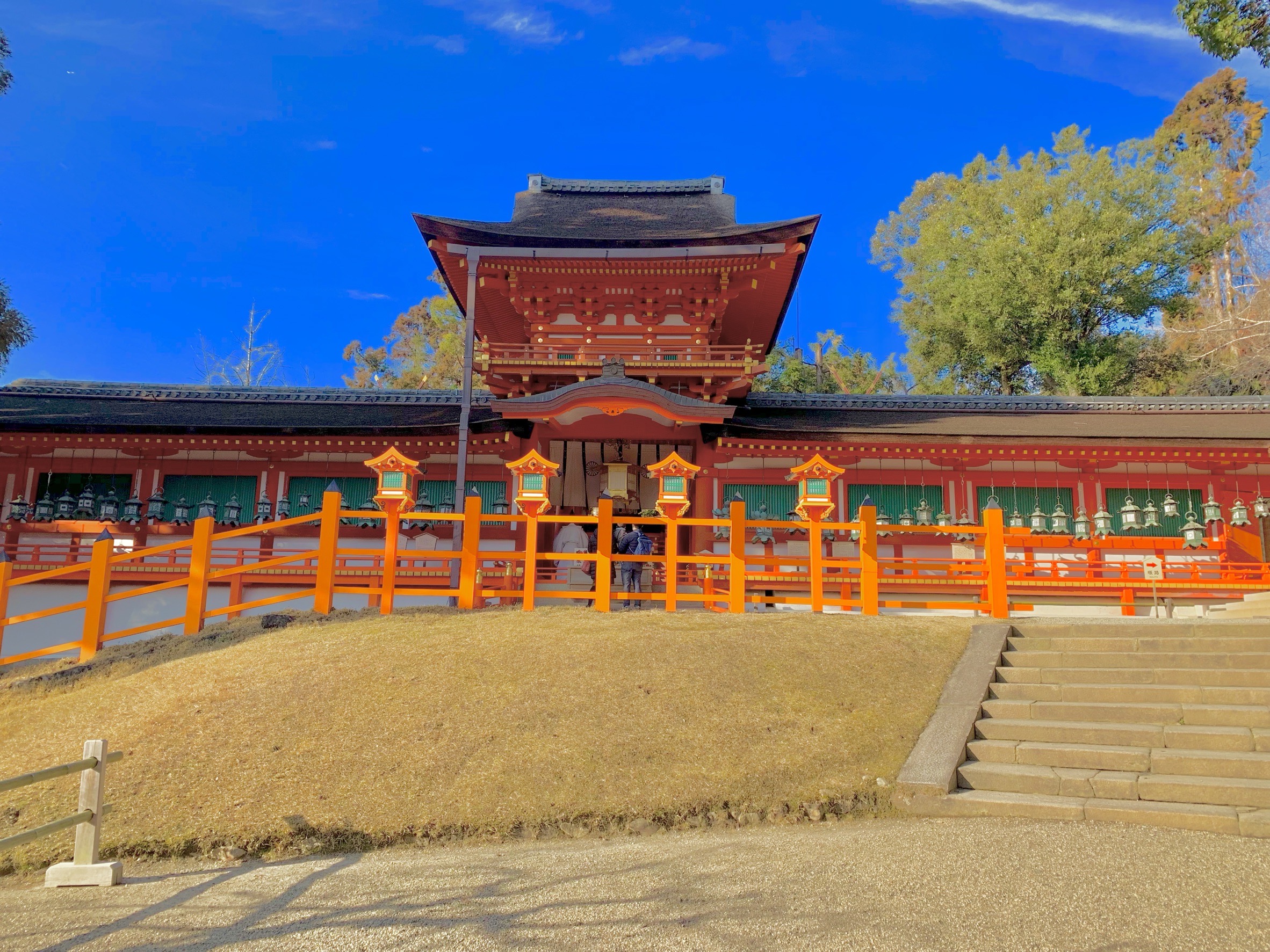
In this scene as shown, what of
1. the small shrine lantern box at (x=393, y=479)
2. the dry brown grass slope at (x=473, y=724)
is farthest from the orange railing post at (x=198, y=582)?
the small shrine lantern box at (x=393, y=479)

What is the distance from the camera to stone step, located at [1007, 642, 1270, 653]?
28.8ft

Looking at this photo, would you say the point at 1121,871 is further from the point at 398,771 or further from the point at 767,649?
the point at 398,771

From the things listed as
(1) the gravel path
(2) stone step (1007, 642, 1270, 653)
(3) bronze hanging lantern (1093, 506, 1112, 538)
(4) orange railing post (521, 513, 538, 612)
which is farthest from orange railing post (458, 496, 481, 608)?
(3) bronze hanging lantern (1093, 506, 1112, 538)

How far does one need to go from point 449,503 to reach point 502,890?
12237 mm

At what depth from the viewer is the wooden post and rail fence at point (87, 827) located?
17.9 ft

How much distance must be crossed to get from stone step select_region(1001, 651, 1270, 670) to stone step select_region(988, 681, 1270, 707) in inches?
19.9

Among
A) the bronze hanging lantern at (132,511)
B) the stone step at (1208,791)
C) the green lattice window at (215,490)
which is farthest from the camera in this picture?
the green lattice window at (215,490)

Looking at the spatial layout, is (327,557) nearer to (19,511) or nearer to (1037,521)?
(19,511)

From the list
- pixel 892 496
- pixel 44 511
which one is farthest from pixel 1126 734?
pixel 44 511

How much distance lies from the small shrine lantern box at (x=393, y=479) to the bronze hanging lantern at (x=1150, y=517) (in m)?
12.6

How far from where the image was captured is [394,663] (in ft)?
27.7

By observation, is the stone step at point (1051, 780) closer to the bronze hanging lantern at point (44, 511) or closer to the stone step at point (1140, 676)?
the stone step at point (1140, 676)

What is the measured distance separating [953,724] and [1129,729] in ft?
4.74

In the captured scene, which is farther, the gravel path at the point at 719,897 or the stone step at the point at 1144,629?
the stone step at the point at 1144,629
